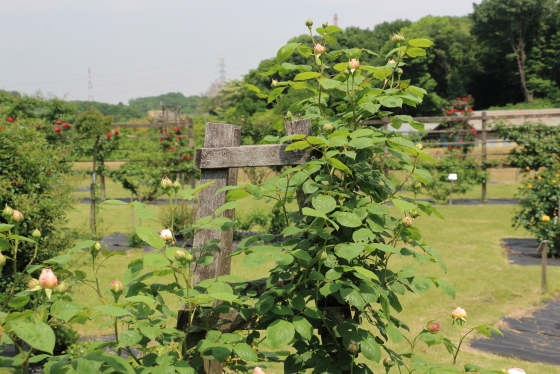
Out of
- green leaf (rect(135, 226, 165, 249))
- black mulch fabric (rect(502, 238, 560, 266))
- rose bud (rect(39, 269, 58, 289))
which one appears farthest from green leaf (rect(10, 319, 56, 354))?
black mulch fabric (rect(502, 238, 560, 266))

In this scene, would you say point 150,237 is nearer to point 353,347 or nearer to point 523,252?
point 353,347

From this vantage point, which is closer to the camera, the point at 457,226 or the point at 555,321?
the point at 555,321

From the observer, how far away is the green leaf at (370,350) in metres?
1.36

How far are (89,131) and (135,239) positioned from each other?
257 cm

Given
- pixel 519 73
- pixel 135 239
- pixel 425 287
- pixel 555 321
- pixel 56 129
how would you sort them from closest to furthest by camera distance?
pixel 425 287
pixel 555 321
pixel 135 239
pixel 56 129
pixel 519 73

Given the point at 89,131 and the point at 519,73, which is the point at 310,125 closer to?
the point at 89,131

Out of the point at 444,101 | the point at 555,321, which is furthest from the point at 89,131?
the point at 444,101

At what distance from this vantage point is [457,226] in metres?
9.89

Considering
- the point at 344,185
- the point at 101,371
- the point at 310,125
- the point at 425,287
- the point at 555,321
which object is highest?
the point at 310,125

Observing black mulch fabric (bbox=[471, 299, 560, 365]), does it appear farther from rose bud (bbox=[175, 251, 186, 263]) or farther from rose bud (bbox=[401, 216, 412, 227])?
rose bud (bbox=[175, 251, 186, 263])

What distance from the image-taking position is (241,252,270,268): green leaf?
130cm

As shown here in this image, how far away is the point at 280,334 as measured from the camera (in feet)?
4.06

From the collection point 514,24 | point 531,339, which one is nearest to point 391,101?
point 531,339

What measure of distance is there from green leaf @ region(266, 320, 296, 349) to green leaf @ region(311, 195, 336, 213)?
1.06ft
